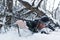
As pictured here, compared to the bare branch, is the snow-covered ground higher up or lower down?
lower down

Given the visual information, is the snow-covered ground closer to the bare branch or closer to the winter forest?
the winter forest

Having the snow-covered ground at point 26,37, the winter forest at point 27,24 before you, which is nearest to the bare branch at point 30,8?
the winter forest at point 27,24

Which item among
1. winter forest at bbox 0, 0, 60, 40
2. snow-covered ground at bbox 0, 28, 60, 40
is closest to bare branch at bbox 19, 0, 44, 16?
winter forest at bbox 0, 0, 60, 40

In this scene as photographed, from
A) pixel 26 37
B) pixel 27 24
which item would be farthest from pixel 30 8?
pixel 26 37

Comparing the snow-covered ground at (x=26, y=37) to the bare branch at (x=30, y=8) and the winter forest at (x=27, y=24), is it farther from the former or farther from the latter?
the bare branch at (x=30, y=8)

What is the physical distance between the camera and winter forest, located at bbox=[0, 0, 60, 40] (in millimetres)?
2527

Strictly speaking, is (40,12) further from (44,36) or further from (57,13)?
(57,13)

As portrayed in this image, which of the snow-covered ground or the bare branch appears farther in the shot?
the bare branch

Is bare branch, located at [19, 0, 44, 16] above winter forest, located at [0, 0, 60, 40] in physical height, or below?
above

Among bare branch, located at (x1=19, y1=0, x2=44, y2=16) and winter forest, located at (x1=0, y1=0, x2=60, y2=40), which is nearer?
winter forest, located at (x1=0, y1=0, x2=60, y2=40)

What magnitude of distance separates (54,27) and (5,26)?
710 mm

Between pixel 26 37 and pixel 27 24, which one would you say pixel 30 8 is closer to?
pixel 27 24

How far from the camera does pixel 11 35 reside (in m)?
2.52

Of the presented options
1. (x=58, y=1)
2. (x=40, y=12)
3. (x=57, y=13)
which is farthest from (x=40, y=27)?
(x=58, y=1)
